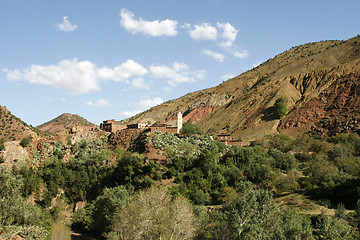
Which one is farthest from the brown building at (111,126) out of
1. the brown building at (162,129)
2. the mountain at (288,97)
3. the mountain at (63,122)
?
the mountain at (63,122)

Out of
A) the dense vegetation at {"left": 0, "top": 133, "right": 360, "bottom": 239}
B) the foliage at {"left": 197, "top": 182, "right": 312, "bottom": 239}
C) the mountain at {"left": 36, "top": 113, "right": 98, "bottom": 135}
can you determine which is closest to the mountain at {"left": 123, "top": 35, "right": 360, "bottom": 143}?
the dense vegetation at {"left": 0, "top": 133, "right": 360, "bottom": 239}

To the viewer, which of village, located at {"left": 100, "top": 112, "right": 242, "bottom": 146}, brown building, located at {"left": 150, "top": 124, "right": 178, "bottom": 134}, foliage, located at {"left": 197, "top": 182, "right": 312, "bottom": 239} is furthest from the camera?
village, located at {"left": 100, "top": 112, "right": 242, "bottom": 146}

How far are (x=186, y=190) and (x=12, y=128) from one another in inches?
1470

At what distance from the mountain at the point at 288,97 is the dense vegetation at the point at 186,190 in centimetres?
1224

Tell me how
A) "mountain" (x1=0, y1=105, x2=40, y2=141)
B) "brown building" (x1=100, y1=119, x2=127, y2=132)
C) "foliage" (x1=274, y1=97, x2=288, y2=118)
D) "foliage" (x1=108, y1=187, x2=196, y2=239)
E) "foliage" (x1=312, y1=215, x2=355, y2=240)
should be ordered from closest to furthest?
"foliage" (x1=312, y1=215, x2=355, y2=240)
"foliage" (x1=108, y1=187, x2=196, y2=239)
"mountain" (x1=0, y1=105, x2=40, y2=141)
"brown building" (x1=100, y1=119, x2=127, y2=132)
"foliage" (x1=274, y1=97, x2=288, y2=118)

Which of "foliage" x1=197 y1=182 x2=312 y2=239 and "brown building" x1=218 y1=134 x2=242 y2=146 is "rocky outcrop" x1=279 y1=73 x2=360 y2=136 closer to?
"brown building" x1=218 y1=134 x2=242 y2=146

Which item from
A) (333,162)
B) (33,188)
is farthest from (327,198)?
(33,188)

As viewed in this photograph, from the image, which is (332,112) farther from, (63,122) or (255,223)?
(63,122)

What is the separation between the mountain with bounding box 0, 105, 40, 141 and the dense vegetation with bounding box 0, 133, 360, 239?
9.61 metres

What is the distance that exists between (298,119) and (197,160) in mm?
36650

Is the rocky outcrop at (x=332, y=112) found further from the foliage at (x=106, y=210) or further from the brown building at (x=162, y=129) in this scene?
the foliage at (x=106, y=210)

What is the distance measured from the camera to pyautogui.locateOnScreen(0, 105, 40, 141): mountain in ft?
183

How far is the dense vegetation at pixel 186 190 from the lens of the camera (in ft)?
72.8

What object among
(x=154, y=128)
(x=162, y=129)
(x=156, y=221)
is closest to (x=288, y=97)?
(x=162, y=129)
